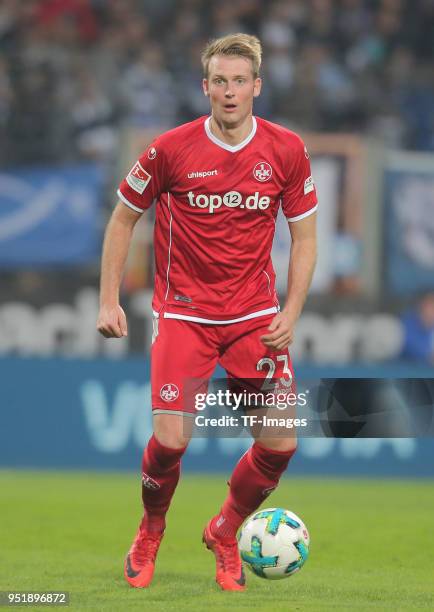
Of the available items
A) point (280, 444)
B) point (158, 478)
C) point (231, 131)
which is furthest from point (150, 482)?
point (231, 131)

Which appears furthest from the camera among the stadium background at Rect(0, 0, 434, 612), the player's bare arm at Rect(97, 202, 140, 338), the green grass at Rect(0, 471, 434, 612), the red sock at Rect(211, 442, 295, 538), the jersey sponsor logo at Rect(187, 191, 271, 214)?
the stadium background at Rect(0, 0, 434, 612)

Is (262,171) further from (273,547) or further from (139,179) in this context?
(273,547)

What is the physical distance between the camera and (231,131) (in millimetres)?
6270

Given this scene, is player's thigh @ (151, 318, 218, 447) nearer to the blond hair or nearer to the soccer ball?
the soccer ball

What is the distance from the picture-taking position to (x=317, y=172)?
46.7 feet

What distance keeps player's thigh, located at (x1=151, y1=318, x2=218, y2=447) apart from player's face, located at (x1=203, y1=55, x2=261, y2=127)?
1.00 meters

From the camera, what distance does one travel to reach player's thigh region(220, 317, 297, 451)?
6312 millimetres

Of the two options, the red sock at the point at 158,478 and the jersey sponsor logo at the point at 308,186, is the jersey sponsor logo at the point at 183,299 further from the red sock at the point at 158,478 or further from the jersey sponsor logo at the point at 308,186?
the jersey sponsor logo at the point at 308,186

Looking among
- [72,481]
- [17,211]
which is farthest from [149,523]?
[17,211]

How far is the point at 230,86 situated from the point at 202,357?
49.6 inches

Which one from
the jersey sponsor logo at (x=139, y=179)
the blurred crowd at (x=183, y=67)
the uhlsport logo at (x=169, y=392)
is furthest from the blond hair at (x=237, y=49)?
the blurred crowd at (x=183, y=67)

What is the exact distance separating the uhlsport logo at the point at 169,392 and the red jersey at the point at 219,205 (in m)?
0.34

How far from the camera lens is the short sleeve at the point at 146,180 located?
6.28m

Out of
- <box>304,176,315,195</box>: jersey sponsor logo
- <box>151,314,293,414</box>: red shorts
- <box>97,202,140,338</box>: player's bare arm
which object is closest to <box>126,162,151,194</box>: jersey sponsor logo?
<box>97,202,140,338</box>: player's bare arm
